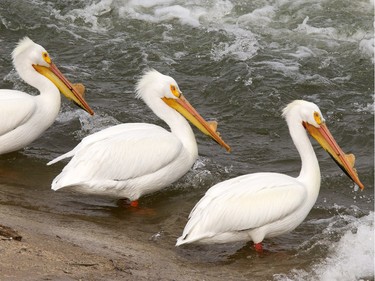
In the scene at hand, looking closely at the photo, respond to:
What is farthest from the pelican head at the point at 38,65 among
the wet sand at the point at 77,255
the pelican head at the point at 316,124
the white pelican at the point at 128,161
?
the pelican head at the point at 316,124

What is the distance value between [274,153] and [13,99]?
2531 millimetres

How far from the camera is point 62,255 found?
5059 mm

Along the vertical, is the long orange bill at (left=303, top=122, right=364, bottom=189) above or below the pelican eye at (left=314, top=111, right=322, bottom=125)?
below

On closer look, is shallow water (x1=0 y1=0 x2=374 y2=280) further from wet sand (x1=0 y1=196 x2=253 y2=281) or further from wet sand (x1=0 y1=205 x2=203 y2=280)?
wet sand (x1=0 y1=205 x2=203 y2=280)

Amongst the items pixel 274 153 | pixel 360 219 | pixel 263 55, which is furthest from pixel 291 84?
pixel 360 219

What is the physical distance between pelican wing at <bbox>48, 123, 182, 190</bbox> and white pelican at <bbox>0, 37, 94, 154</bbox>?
104 cm

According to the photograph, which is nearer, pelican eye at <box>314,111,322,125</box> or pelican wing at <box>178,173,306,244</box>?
pelican wing at <box>178,173,306,244</box>

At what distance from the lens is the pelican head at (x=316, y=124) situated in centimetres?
669

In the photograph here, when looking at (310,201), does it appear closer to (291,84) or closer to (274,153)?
(274,153)

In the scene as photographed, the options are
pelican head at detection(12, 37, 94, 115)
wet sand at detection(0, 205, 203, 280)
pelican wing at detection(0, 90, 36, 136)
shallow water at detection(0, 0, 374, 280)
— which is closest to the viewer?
wet sand at detection(0, 205, 203, 280)

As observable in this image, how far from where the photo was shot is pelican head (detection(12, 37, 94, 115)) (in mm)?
8266

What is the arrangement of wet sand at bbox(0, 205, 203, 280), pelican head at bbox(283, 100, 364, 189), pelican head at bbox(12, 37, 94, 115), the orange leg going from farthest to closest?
1. pelican head at bbox(12, 37, 94, 115)
2. pelican head at bbox(283, 100, 364, 189)
3. the orange leg
4. wet sand at bbox(0, 205, 203, 280)

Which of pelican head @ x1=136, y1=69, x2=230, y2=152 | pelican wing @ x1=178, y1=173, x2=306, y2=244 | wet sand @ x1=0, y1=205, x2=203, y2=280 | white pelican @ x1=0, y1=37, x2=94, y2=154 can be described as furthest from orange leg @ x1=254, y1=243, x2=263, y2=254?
white pelican @ x1=0, y1=37, x2=94, y2=154

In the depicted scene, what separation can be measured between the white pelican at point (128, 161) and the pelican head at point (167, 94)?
0.23 metres
